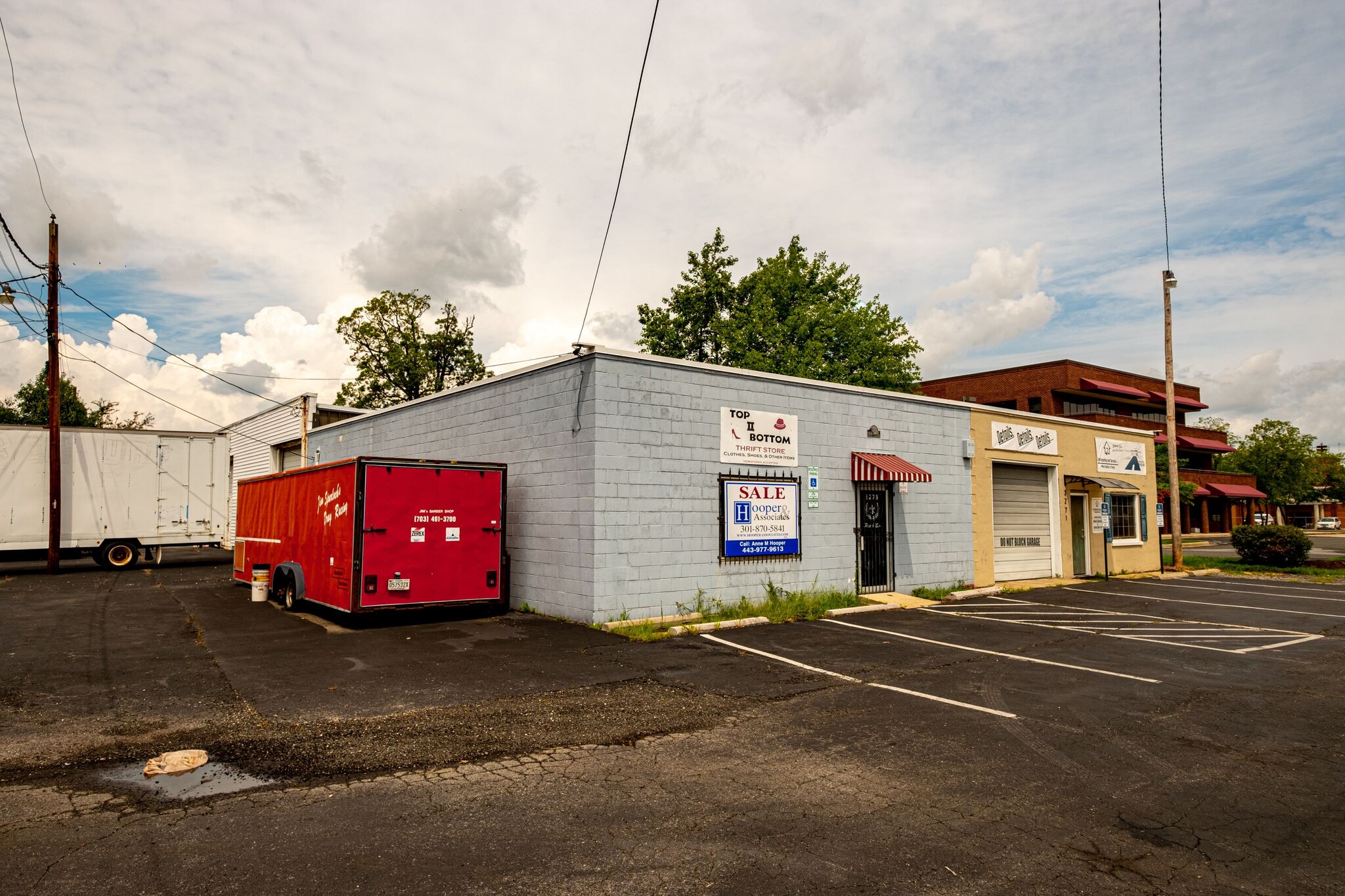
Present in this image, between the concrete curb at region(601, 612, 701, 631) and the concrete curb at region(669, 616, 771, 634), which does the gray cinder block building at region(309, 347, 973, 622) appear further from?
the concrete curb at region(669, 616, 771, 634)

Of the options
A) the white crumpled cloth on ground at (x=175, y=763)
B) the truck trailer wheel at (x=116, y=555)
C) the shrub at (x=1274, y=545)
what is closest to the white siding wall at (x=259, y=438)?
the truck trailer wheel at (x=116, y=555)

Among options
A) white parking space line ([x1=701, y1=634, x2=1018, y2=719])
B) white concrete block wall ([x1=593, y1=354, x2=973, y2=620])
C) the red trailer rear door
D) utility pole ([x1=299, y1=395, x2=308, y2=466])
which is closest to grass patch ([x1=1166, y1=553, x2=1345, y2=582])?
white concrete block wall ([x1=593, y1=354, x2=973, y2=620])

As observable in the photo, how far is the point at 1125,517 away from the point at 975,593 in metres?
9.71

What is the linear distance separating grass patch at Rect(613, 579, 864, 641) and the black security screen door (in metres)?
1.27

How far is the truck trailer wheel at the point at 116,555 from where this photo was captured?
22.8 m

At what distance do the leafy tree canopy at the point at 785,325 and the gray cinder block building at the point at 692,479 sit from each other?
21773 mm

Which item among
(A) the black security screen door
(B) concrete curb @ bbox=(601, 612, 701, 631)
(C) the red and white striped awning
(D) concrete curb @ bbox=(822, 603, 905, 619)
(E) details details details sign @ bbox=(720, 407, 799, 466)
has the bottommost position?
(D) concrete curb @ bbox=(822, 603, 905, 619)

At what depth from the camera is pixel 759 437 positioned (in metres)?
14.1

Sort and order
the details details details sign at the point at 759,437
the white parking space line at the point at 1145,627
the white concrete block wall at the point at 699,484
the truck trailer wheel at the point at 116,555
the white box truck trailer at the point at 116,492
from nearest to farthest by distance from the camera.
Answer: the white parking space line at the point at 1145,627 → the white concrete block wall at the point at 699,484 → the details details details sign at the point at 759,437 → the white box truck trailer at the point at 116,492 → the truck trailer wheel at the point at 116,555

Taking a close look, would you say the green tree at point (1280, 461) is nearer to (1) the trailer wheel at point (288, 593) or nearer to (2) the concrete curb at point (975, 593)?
(2) the concrete curb at point (975, 593)

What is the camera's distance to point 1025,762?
5.91 meters

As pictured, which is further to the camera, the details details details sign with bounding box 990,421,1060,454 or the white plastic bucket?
the details details details sign with bounding box 990,421,1060,454

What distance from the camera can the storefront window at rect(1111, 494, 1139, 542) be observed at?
23312 mm

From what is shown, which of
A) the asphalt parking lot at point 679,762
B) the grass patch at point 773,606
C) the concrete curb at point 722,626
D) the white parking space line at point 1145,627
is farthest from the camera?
the grass patch at point 773,606
